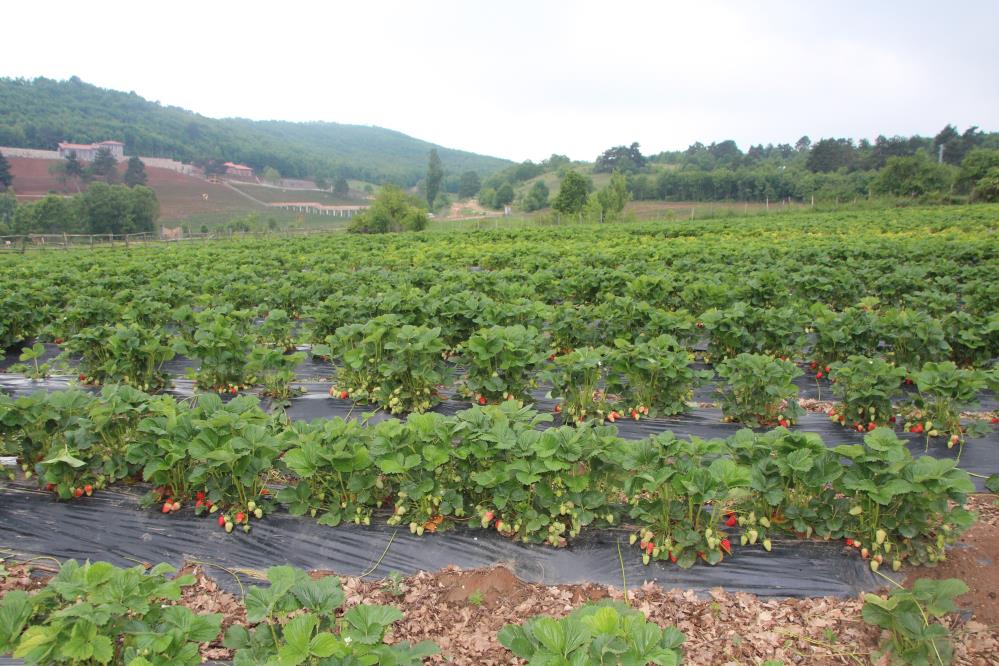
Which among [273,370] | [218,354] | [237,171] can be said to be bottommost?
[273,370]

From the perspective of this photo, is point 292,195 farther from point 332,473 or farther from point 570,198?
point 332,473

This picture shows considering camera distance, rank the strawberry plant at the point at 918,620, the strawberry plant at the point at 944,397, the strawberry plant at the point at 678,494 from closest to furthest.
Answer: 1. the strawberry plant at the point at 918,620
2. the strawberry plant at the point at 678,494
3. the strawberry plant at the point at 944,397

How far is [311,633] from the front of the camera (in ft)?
7.28

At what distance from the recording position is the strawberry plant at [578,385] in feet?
17.1

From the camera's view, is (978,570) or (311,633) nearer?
(311,633)

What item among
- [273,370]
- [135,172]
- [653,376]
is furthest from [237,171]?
[653,376]

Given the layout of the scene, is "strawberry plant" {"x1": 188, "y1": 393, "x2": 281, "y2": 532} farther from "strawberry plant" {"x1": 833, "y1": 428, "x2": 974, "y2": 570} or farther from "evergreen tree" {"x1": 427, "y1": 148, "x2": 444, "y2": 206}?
"evergreen tree" {"x1": 427, "y1": 148, "x2": 444, "y2": 206}

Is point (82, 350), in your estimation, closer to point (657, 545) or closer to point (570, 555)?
point (570, 555)

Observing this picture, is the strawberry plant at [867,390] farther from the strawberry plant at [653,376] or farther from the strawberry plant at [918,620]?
the strawberry plant at [918,620]

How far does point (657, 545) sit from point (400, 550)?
5.00 feet

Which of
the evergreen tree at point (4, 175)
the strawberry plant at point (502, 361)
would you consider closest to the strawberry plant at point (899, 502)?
the strawberry plant at point (502, 361)

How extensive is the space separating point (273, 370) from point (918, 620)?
5.98m

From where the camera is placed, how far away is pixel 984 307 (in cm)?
830

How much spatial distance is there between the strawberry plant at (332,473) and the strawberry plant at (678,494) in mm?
1595
